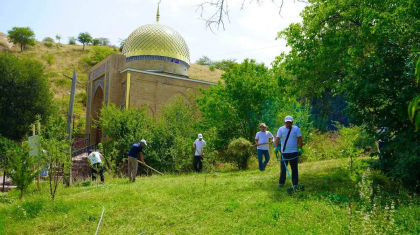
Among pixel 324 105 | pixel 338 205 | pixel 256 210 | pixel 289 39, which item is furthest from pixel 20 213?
pixel 324 105

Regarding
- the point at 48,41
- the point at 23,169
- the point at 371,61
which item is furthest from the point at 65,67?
the point at 371,61

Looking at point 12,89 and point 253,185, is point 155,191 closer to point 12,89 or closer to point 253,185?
point 253,185

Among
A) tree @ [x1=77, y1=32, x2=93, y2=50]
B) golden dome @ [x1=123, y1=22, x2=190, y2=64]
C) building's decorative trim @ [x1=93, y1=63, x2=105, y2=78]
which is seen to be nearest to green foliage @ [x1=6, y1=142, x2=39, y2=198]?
building's decorative trim @ [x1=93, y1=63, x2=105, y2=78]

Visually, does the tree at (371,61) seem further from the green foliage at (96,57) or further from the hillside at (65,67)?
the green foliage at (96,57)

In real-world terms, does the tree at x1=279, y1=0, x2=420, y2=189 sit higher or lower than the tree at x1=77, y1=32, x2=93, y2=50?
lower

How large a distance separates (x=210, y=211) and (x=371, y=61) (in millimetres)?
4600

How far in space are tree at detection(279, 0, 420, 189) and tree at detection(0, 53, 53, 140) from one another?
25.5 m

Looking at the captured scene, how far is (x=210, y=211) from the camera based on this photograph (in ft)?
19.8

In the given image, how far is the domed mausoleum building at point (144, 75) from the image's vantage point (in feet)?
77.6

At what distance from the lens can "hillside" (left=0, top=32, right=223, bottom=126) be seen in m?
41.9

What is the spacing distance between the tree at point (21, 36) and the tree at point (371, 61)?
178 feet

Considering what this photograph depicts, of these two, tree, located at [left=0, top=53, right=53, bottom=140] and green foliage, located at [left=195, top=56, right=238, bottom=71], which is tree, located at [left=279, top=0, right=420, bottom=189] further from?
green foliage, located at [left=195, top=56, right=238, bottom=71]

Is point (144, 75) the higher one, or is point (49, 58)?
point (49, 58)

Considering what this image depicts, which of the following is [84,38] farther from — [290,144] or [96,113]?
[290,144]
